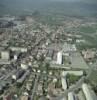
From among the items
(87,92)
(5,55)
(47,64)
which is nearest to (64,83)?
(87,92)

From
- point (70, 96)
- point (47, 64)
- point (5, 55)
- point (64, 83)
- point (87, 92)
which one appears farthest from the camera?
point (5, 55)

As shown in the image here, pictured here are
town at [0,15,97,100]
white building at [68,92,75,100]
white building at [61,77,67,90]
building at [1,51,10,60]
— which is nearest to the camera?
white building at [68,92,75,100]

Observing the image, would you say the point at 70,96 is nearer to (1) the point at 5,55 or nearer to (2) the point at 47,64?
(2) the point at 47,64

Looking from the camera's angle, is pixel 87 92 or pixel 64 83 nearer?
pixel 87 92

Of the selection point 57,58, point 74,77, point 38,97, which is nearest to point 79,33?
point 57,58

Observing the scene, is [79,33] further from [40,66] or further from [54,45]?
[40,66]

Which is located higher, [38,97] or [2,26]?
[2,26]

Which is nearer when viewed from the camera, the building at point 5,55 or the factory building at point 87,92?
the factory building at point 87,92

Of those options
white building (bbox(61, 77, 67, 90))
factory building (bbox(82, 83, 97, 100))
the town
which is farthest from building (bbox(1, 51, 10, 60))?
factory building (bbox(82, 83, 97, 100))

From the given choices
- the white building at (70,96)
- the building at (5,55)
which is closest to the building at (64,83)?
the white building at (70,96)

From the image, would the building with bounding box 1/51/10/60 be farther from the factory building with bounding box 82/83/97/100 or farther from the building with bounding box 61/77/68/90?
the factory building with bounding box 82/83/97/100

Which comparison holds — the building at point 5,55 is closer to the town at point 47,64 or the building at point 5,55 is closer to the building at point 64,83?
the town at point 47,64
